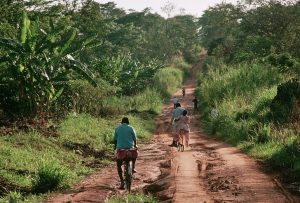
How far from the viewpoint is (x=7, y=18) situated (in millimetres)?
19422

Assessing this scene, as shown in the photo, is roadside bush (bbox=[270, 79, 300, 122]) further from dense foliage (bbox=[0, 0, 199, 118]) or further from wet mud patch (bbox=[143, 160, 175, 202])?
dense foliage (bbox=[0, 0, 199, 118])

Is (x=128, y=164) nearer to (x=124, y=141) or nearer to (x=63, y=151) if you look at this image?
(x=124, y=141)

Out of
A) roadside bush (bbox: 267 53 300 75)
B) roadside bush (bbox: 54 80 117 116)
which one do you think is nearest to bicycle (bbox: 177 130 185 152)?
roadside bush (bbox: 54 80 117 116)

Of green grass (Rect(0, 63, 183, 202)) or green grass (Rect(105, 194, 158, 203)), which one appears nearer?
green grass (Rect(105, 194, 158, 203))

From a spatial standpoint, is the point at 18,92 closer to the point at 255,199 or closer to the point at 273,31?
the point at 255,199

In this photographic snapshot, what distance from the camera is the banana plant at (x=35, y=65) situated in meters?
15.4

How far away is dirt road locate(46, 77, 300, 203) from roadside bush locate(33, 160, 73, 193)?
41 centimetres

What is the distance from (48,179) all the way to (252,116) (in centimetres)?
1131

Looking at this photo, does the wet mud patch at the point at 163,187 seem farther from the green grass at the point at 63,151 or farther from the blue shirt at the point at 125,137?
the blue shirt at the point at 125,137

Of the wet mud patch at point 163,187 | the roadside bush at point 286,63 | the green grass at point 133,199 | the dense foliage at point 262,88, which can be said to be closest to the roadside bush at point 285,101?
the dense foliage at point 262,88

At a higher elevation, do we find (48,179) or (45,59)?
(45,59)

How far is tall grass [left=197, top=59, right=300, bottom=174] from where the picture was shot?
13.3 m

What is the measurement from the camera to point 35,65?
51.5ft

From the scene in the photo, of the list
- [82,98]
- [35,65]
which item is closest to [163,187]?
[35,65]
